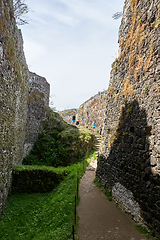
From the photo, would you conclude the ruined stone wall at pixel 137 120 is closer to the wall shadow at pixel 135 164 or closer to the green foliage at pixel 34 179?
the wall shadow at pixel 135 164

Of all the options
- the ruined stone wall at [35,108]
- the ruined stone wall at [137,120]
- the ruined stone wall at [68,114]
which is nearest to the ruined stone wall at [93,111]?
the ruined stone wall at [68,114]

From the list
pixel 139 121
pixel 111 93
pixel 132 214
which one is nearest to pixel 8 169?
pixel 132 214

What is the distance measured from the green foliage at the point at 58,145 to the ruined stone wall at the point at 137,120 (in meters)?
3.66

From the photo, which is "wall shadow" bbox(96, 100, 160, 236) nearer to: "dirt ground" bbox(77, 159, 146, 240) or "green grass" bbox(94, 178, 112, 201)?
"green grass" bbox(94, 178, 112, 201)

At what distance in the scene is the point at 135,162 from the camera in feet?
14.6

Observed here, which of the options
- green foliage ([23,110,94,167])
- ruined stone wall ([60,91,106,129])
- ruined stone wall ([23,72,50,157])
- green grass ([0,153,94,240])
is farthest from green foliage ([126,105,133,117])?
ruined stone wall ([60,91,106,129])

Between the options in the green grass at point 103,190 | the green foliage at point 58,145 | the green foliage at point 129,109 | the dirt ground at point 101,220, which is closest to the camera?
the dirt ground at point 101,220

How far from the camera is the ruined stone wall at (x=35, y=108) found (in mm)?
9758

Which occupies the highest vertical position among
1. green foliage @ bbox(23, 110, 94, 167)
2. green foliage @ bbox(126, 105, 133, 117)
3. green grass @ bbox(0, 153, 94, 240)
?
green foliage @ bbox(126, 105, 133, 117)

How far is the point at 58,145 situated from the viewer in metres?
10.6

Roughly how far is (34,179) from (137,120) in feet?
16.4

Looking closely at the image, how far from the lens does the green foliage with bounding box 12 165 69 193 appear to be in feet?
21.1

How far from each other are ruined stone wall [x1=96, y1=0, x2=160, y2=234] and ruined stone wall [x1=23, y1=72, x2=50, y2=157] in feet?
16.9

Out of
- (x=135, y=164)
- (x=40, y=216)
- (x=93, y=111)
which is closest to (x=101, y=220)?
(x=135, y=164)
